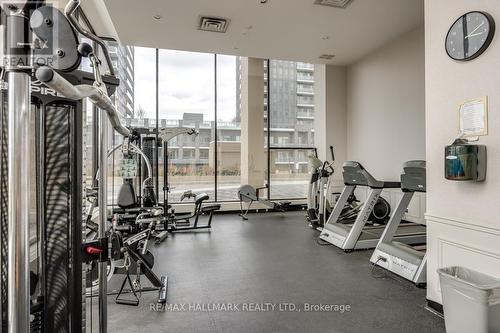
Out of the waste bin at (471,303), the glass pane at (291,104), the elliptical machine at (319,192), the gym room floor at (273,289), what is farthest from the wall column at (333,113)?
the waste bin at (471,303)

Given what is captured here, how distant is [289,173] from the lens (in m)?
8.06

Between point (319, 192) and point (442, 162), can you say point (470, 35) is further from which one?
point (319, 192)

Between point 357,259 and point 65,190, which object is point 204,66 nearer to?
point 357,259

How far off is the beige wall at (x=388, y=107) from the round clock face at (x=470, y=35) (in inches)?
138

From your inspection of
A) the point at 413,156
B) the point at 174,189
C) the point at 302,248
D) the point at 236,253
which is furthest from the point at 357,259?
the point at 174,189

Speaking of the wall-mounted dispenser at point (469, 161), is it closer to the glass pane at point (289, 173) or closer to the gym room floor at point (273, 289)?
the gym room floor at point (273, 289)

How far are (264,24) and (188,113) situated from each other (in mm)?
2937

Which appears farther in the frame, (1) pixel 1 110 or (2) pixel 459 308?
(2) pixel 459 308

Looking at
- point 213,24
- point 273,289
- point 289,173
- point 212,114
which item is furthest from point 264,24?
point 273,289

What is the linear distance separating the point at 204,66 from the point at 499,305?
23.0 feet

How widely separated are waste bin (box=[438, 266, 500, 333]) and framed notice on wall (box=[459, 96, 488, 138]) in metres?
1.06

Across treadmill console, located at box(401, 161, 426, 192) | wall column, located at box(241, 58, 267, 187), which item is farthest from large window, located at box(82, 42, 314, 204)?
treadmill console, located at box(401, 161, 426, 192)

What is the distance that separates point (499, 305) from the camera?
76.5 inches

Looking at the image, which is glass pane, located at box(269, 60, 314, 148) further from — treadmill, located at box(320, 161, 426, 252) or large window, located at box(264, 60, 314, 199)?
treadmill, located at box(320, 161, 426, 252)
